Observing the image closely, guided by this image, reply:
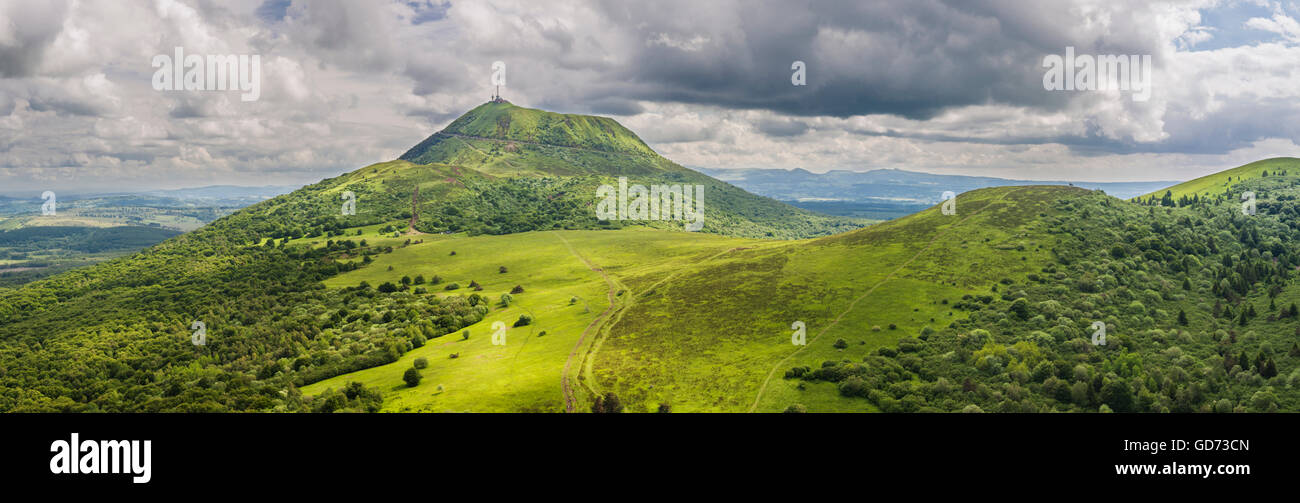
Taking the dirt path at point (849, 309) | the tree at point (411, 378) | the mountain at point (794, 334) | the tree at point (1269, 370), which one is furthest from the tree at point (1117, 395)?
the tree at point (411, 378)

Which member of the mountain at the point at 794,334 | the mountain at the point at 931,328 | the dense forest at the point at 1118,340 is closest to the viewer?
the dense forest at the point at 1118,340

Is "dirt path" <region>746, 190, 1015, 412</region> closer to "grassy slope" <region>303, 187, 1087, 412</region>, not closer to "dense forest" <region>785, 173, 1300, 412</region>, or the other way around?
"grassy slope" <region>303, 187, 1087, 412</region>

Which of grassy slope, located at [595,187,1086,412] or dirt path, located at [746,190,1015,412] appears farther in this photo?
grassy slope, located at [595,187,1086,412]

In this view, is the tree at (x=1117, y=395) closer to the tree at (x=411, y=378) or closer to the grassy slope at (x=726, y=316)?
the grassy slope at (x=726, y=316)

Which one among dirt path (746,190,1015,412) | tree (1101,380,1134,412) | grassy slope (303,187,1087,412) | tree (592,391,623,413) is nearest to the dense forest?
tree (1101,380,1134,412)

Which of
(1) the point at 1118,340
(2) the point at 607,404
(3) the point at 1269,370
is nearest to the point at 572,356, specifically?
(2) the point at 607,404
